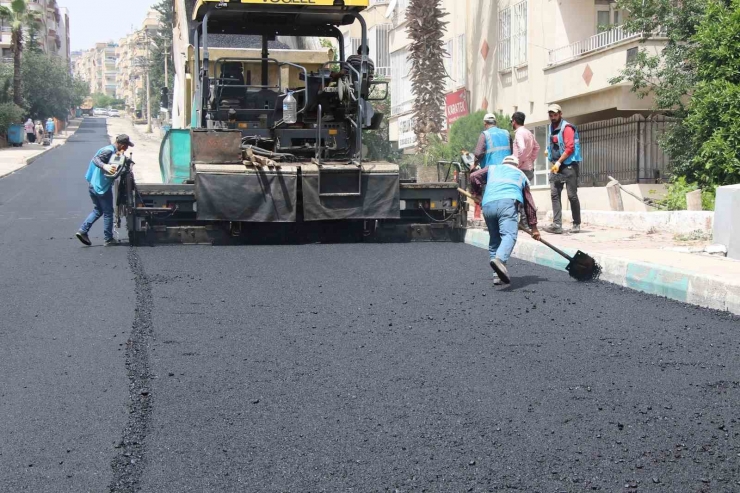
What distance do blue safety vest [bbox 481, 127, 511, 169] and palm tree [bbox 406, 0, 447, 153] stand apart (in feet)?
48.0

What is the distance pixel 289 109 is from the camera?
41.0 ft

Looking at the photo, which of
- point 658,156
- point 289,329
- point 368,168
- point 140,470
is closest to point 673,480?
point 140,470

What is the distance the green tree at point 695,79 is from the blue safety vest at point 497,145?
3646 millimetres

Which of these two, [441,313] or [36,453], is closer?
[36,453]

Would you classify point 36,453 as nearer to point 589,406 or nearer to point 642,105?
point 589,406

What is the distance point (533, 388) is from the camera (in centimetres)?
550

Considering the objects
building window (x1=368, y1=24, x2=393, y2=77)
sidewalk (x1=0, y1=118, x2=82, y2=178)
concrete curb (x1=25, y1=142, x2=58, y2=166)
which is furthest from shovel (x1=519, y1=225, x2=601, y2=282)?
concrete curb (x1=25, y1=142, x2=58, y2=166)

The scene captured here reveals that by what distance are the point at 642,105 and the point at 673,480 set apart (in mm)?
16283

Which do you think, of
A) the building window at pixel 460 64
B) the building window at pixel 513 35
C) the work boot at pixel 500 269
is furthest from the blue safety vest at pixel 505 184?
the building window at pixel 460 64

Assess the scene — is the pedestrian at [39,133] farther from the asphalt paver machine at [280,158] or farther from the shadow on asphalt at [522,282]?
the shadow on asphalt at [522,282]

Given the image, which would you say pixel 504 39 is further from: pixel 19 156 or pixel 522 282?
pixel 19 156

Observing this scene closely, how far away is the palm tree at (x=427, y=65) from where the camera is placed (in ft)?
85.8

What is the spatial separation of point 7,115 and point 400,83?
85.5ft

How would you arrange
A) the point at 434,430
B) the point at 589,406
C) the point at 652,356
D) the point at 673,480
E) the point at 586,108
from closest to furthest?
the point at 673,480, the point at 434,430, the point at 589,406, the point at 652,356, the point at 586,108
